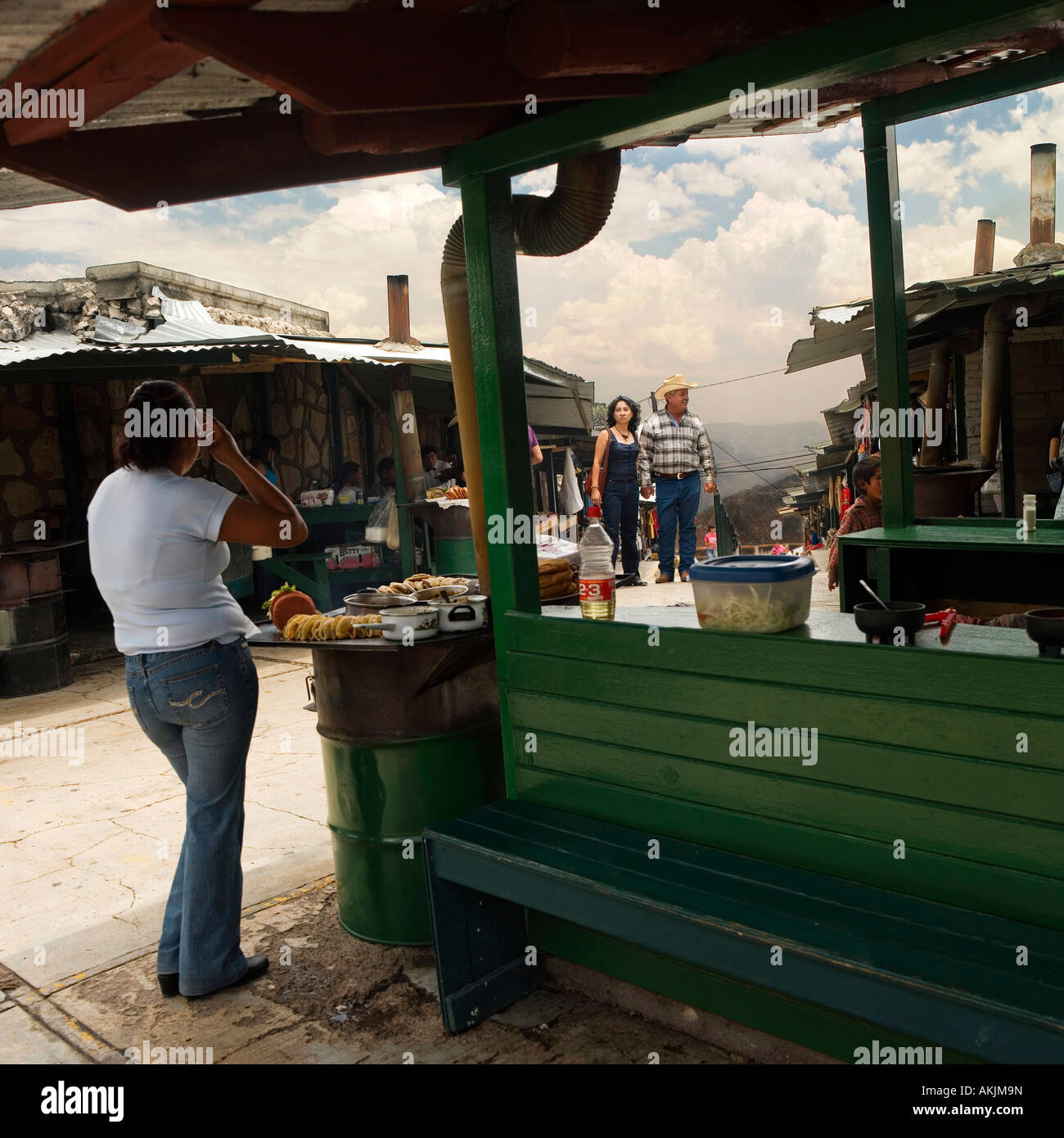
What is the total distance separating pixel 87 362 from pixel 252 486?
699 centimetres

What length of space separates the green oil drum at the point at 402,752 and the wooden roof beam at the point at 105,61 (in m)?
1.98

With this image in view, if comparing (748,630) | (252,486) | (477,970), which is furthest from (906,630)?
(252,486)

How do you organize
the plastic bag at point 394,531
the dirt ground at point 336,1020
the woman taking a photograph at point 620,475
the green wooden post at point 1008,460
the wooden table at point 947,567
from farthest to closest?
1. the plastic bag at point 394,531
2. the woman taking a photograph at point 620,475
3. the green wooden post at point 1008,460
4. the wooden table at point 947,567
5. the dirt ground at point 336,1020

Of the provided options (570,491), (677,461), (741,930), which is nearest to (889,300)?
(741,930)

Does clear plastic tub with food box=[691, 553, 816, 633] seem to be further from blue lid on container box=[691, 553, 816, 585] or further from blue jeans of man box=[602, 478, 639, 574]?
blue jeans of man box=[602, 478, 639, 574]

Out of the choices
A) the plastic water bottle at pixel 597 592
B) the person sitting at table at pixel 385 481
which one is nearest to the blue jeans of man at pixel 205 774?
the plastic water bottle at pixel 597 592

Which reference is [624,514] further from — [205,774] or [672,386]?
[205,774]

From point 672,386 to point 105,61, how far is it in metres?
7.86

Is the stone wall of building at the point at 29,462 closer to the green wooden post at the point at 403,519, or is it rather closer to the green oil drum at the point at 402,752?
the green wooden post at the point at 403,519

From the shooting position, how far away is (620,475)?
1056 centimetres

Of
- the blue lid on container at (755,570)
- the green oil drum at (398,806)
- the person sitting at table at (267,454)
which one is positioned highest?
the person sitting at table at (267,454)

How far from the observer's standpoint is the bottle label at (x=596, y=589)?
361cm

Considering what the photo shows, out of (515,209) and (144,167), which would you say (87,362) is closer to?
(144,167)

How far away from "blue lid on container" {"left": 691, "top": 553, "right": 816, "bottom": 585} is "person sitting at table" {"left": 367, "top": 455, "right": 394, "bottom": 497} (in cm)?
930
